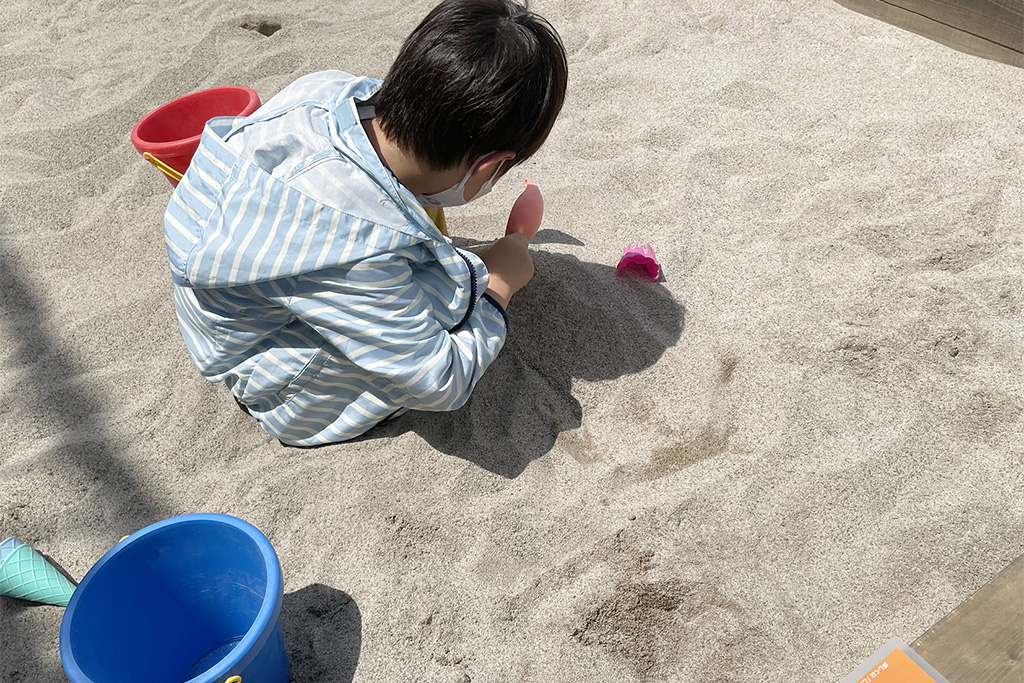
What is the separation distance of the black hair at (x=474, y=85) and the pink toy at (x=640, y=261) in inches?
22.1

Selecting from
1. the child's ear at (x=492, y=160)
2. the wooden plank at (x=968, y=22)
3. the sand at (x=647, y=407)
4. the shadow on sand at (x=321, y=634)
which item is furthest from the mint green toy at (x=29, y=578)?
the wooden plank at (x=968, y=22)

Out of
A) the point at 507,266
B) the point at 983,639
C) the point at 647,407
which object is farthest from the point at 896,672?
the point at 507,266

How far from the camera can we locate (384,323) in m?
1.32

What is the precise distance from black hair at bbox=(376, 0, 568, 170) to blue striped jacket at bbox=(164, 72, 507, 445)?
0.29ft

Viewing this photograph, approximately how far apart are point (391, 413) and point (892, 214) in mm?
1261

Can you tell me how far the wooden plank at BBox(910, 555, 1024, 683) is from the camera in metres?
1.19

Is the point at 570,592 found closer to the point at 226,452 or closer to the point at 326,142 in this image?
the point at 226,452

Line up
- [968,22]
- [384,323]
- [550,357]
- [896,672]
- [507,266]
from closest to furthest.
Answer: [896,672]
[384,323]
[507,266]
[550,357]
[968,22]

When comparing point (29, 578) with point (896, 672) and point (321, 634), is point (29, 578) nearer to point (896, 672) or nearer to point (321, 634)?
point (321, 634)

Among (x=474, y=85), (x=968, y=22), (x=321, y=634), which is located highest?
(x=474, y=85)

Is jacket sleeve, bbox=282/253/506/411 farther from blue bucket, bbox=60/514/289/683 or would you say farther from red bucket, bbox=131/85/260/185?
red bucket, bbox=131/85/260/185

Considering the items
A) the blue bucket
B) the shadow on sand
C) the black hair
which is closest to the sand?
the shadow on sand

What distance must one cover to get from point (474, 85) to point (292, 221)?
36 centimetres

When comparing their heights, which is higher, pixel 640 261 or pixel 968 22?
pixel 968 22
